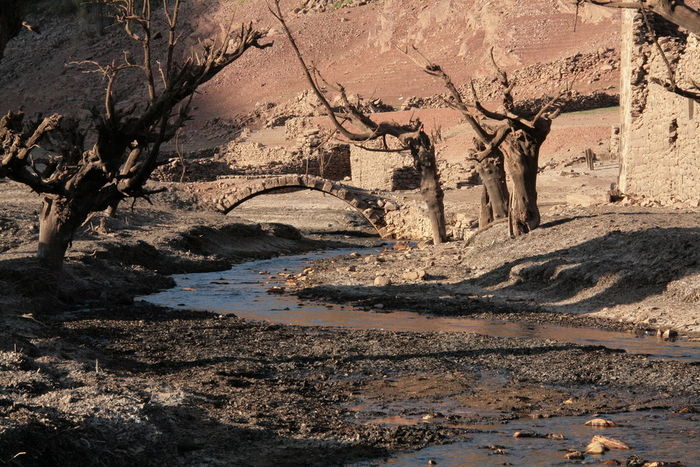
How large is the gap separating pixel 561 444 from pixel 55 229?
30.5ft

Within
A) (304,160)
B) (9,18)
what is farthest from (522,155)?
(304,160)

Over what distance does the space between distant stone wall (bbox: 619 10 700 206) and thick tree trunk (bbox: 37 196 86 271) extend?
10.8m

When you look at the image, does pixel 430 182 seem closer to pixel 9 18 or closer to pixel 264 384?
pixel 9 18

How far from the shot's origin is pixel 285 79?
69.3 meters

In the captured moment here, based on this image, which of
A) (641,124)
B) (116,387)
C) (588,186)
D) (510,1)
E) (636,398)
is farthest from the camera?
(510,1)

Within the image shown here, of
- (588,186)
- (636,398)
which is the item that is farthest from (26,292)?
(588,186)

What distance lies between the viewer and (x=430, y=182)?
2350 centimetres

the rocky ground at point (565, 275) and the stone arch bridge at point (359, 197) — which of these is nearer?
the rocky ground at point (565, 275)

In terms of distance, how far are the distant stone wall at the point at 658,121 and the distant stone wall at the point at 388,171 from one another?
12.2 meters

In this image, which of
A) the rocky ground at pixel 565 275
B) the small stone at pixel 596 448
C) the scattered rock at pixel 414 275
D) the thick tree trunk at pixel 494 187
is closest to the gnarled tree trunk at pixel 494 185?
the thick tree trunk at pixel 494 187

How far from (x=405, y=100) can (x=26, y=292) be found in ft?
142

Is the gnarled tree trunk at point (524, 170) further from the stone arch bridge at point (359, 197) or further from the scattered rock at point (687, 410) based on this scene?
the stone arch bridge at point (359, 197)

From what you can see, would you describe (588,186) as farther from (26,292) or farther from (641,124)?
(26,292)

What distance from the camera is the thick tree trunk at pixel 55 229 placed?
15.0m
